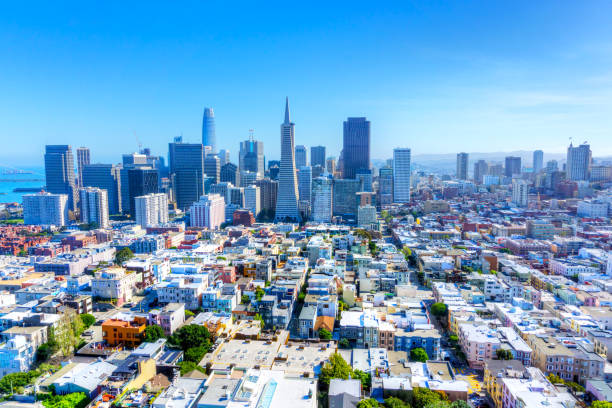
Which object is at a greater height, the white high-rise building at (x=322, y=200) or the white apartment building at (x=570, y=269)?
the white high-rise building at (x=322, y=200)

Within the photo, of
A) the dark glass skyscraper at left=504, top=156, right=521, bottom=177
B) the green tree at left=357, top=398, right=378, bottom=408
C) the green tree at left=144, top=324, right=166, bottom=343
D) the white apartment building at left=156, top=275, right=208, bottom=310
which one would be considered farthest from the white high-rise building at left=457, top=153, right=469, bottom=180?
the green tree at left=357, top=398, right=378, bottom=408

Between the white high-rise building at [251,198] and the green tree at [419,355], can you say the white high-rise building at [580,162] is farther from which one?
the green tree at [419,355]

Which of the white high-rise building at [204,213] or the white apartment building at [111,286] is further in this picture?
the white high-rise building at [204,213]

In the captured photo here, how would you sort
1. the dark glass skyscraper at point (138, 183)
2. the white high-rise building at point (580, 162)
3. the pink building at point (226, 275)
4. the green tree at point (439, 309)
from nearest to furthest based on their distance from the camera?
the green tree at point (439, 309) → the pink building at point (226, 275) → the dark glass skyscraper at point (138, 183) → the white high-rise building at point (580, 162)

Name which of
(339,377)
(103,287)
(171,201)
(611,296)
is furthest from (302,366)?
(171,201)

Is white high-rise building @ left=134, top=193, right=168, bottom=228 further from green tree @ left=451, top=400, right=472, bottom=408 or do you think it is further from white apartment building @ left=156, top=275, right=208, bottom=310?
green tree @ left=451, top=400, right=472, bottom=408

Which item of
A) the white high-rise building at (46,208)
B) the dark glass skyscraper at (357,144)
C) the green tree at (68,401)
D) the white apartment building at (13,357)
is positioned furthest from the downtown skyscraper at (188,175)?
the green tree at (68,401)
